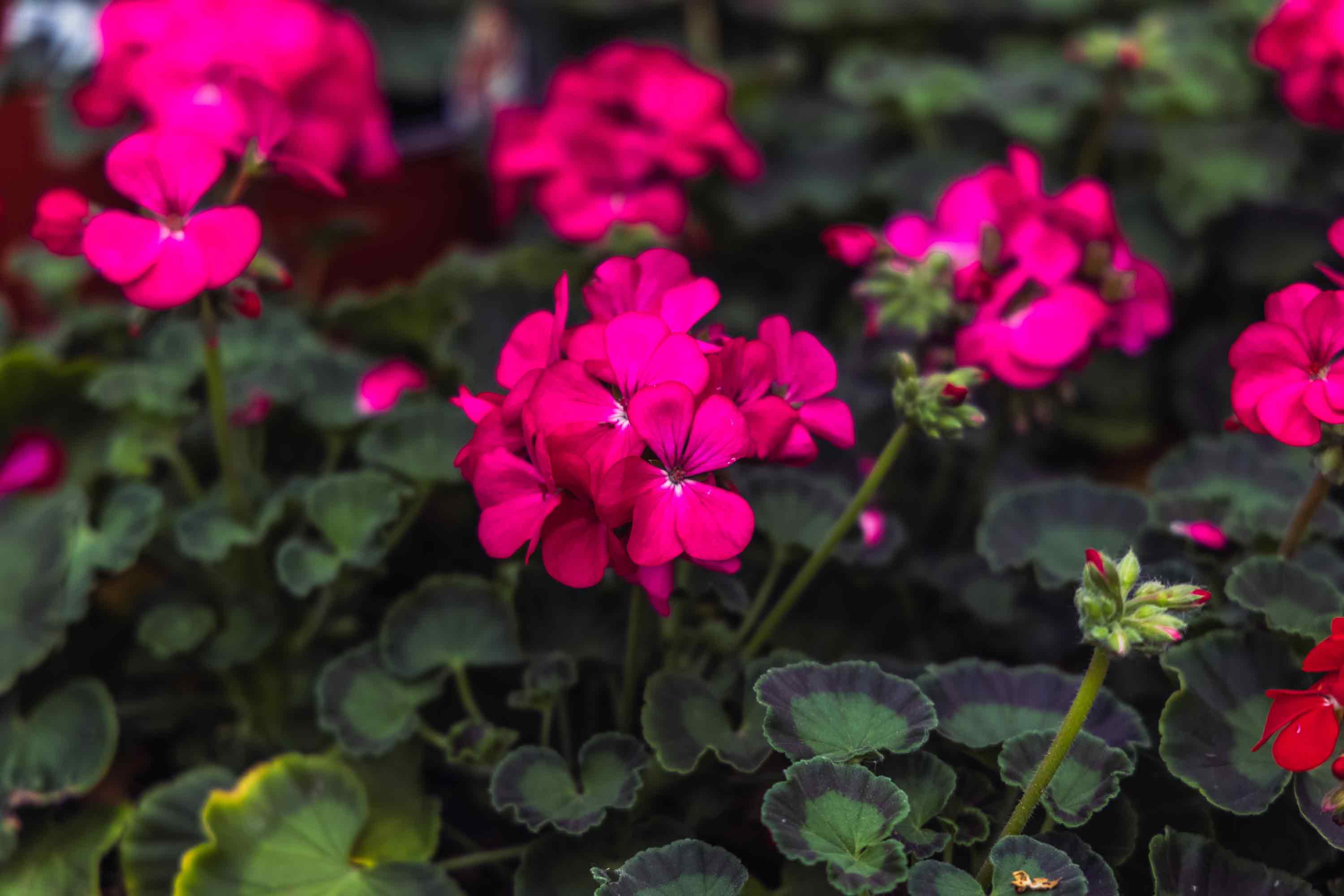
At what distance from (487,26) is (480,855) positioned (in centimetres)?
147

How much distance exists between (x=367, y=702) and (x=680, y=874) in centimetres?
36

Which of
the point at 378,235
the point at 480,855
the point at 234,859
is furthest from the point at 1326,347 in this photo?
the point at 378,235

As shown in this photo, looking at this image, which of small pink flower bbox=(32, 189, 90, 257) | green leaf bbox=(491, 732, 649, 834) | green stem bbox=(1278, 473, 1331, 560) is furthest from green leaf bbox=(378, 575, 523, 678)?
green stem bbox=(1278, 473, 1331, 560)

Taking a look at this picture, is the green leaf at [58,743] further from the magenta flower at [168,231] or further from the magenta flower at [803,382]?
the magenta flower at [803,382]

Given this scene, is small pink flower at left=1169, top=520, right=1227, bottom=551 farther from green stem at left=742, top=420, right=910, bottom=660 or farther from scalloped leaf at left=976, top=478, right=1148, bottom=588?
green stem at left=742, top=420, right=910, bottom=660

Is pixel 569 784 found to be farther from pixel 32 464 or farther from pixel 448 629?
pixel 32 464

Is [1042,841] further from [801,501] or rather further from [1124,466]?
[1124,466]

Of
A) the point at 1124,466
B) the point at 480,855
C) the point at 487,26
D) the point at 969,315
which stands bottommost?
the point at 1124,466

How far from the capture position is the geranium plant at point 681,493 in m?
0.71

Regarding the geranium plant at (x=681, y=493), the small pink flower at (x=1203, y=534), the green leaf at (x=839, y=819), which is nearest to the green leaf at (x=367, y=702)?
the geranium plant at (x=681, y=493)

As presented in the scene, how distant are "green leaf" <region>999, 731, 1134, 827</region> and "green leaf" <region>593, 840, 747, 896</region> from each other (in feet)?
0.60

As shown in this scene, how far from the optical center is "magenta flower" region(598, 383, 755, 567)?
2.12 feet

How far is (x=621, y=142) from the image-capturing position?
4.18ft

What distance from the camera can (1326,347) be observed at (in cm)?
73
